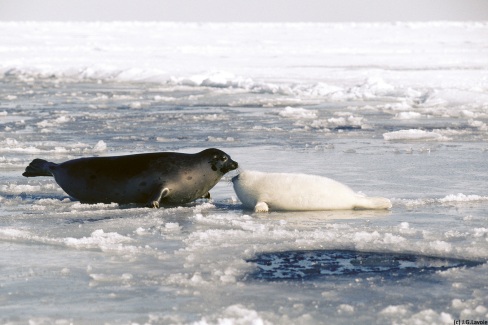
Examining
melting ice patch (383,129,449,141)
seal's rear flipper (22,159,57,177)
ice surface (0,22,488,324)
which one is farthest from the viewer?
melting ice patch (383,129,449,141)

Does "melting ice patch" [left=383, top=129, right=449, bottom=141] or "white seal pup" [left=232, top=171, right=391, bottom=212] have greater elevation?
"melting ice patch" [left=383, top=129, right=449, bottom=141]

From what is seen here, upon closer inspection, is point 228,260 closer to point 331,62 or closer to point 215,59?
point 331,62

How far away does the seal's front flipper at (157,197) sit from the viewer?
6.02 meters

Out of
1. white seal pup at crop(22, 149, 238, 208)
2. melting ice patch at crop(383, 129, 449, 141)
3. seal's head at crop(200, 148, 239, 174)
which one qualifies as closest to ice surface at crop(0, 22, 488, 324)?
melting ice patch at crop(383, 129, 449, 141)

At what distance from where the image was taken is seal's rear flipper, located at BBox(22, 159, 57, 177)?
6.61 metres

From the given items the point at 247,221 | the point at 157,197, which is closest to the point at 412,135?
the point at 157,197

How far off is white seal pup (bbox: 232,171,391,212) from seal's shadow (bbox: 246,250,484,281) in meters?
1.27

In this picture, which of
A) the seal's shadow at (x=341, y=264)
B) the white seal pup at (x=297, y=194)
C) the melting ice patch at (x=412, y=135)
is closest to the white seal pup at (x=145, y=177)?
the white seal pup at (x=297, y=194)

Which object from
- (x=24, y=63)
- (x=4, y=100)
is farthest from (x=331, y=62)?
(x=4, y=100)

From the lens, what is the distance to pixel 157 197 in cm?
607

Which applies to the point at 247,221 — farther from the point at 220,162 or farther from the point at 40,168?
the point at 40,168

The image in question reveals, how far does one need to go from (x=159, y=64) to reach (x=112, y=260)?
2521 cm

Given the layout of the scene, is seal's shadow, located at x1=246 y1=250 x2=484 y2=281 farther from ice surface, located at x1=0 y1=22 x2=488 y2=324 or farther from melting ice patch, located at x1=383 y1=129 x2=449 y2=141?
melting ice patch, located at x1=383 y1=129 x2=449 y2=141

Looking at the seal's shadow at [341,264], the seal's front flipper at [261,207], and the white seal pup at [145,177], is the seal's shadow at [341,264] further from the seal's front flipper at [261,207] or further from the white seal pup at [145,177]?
the white seal pup at [145,177]
